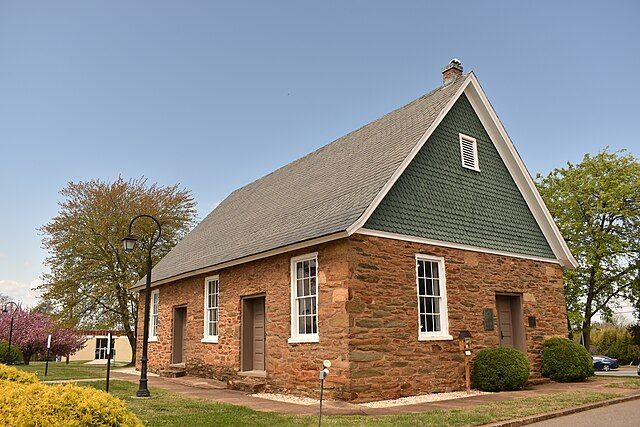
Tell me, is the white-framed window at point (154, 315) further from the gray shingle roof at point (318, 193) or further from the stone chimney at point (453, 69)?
the stone chimney at point (453, 69)

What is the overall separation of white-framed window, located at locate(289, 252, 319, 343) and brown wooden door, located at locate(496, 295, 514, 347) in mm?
5400

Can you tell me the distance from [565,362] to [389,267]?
617 cm

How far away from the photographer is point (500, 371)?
12.2 metres

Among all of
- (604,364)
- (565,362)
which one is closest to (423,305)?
(565,362)

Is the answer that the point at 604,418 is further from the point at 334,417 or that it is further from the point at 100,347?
the point at 100,347

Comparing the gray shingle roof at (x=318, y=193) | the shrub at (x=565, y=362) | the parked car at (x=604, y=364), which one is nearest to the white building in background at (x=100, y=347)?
the gray shingle roof at (x=318, y=193)

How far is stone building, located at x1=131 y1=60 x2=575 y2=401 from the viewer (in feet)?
36.6

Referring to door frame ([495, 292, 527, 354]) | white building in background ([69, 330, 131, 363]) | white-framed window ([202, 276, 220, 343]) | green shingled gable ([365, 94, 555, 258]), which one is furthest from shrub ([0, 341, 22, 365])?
door frame ([495, 292, 527, 354])

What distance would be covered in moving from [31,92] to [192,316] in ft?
26.0

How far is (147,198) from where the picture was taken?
3017 cm

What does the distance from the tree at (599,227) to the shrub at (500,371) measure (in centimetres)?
1787

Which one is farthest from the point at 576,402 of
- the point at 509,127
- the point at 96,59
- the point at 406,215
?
the point at 96,59

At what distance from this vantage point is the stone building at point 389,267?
36.6 feet

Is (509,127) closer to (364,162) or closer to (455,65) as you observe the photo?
(455,65)
